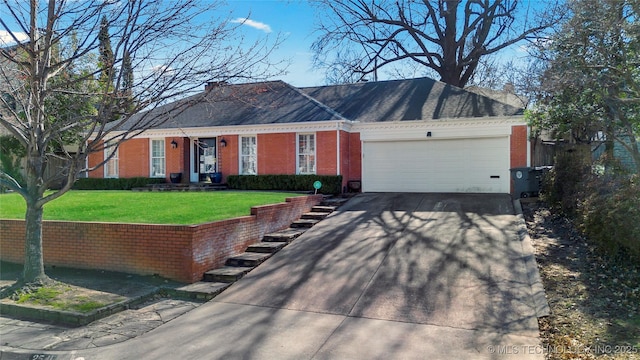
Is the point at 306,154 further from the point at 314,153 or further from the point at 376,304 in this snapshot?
the point at 376,304

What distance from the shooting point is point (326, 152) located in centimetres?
1659

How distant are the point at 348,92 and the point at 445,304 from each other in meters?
15.8

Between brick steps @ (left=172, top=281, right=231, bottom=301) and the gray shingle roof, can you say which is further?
the gray shingle roof

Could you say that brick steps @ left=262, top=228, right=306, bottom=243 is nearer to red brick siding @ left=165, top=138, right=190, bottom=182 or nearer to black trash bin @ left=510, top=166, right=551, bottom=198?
A: black trash bin @ left=510, top=166, right=551, bottom=198

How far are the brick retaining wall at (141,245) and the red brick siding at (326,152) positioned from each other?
23.5ft

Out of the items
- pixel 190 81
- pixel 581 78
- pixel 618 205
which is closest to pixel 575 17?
pixel 581 78

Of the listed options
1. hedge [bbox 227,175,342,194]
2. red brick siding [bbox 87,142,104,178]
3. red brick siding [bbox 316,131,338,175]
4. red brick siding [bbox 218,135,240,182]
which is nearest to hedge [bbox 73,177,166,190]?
red brick siding [bbox 87,142,104,178]

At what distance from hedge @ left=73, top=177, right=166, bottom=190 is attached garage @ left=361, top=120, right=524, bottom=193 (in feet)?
32.9

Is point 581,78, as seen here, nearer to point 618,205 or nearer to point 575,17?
point 575,17

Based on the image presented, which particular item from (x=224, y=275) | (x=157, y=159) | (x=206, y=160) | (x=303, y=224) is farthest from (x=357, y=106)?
(x=224, y=275)

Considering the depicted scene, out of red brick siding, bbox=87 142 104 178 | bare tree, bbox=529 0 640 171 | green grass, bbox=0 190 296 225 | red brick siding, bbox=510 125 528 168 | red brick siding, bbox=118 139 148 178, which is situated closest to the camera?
bare tree, bbox=529 0 640 171

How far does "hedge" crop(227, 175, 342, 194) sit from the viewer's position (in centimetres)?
1579

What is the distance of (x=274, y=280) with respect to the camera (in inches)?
301

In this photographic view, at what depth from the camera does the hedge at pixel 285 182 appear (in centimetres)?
1579
